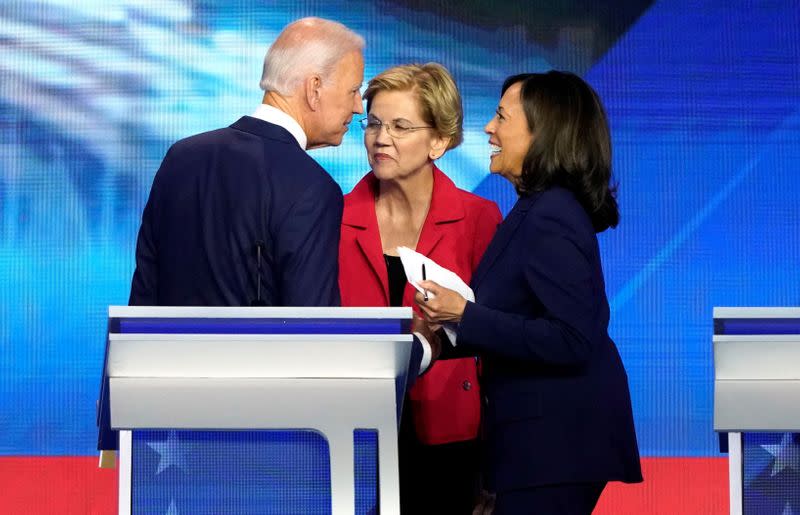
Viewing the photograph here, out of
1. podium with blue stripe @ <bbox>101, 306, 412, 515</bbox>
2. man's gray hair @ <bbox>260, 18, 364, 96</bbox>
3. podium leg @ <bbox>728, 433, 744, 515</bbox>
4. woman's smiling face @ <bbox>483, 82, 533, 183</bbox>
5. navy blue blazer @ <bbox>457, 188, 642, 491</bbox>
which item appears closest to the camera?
podium with blue stripe @ <bbox>101, 306, 412, 515</bbox>

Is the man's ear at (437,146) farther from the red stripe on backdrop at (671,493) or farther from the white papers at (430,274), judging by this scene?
the red stripe on backdrop at (671,493)

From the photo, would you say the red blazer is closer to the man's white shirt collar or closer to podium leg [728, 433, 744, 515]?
the man's white shirt collar

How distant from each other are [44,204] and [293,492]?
14.3 ft

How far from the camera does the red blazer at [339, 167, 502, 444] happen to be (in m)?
3.17

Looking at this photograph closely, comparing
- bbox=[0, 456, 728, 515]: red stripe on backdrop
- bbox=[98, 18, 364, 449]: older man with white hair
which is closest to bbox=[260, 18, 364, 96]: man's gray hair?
bbox=[98, 18, 364, 449]: older man with white hair

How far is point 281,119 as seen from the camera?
272cm

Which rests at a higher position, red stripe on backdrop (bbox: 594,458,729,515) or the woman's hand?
the woman's hand

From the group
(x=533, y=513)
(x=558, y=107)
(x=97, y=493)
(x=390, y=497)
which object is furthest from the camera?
(x=97, y=493)

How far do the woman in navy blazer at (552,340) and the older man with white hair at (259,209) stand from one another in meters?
0.26

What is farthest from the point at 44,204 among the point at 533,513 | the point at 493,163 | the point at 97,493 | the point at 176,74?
the point at 533,513

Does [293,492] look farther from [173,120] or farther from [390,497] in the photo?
[173,120]

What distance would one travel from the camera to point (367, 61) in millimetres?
5938

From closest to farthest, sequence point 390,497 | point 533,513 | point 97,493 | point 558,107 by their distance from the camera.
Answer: point 390,497, point 533,513, point 558,107, point 97,493

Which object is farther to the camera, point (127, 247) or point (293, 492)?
point (127, 247)
